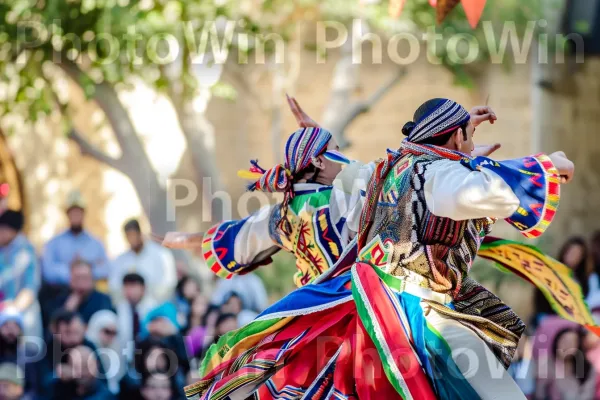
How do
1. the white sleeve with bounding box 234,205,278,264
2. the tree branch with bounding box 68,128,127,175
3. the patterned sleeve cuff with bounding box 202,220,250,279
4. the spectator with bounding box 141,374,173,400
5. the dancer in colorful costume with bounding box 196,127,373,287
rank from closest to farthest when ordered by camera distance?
the dancer in colorful costume with bounding box 196,127,373,287, the white sleeve with bounding box 234,205,278,264, the patterned sleeve cuff with bounding box 202,220,250,279, the spectator with bounding box 141,374,173,400, the tree branch with bounding box 68,128,127,175

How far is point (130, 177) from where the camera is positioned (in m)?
8.76

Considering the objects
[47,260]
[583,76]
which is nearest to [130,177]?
[47,260]

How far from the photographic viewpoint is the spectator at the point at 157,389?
7801 millimetres

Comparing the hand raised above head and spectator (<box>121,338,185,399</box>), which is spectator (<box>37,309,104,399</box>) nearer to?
spectator (<box>121,338,185,399</box>)

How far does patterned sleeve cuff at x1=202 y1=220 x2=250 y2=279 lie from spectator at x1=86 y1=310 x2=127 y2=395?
3384 millimetres

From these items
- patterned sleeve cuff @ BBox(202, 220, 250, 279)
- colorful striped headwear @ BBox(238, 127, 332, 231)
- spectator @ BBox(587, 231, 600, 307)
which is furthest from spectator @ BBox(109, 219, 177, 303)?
colorful striped headwear @ BBox(238, 127, 332, 231)

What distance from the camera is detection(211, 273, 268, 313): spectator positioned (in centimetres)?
800

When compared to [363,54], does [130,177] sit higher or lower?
lower

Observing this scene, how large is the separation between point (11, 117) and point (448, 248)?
6.99m

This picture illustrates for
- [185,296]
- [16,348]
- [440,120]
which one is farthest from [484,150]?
[16,348]

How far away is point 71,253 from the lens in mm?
8484

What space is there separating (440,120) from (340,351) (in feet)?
2.75

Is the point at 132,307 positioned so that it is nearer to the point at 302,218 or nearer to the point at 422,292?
the point at 302,218

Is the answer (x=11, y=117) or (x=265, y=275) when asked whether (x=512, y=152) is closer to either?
(x=265, y=275)
